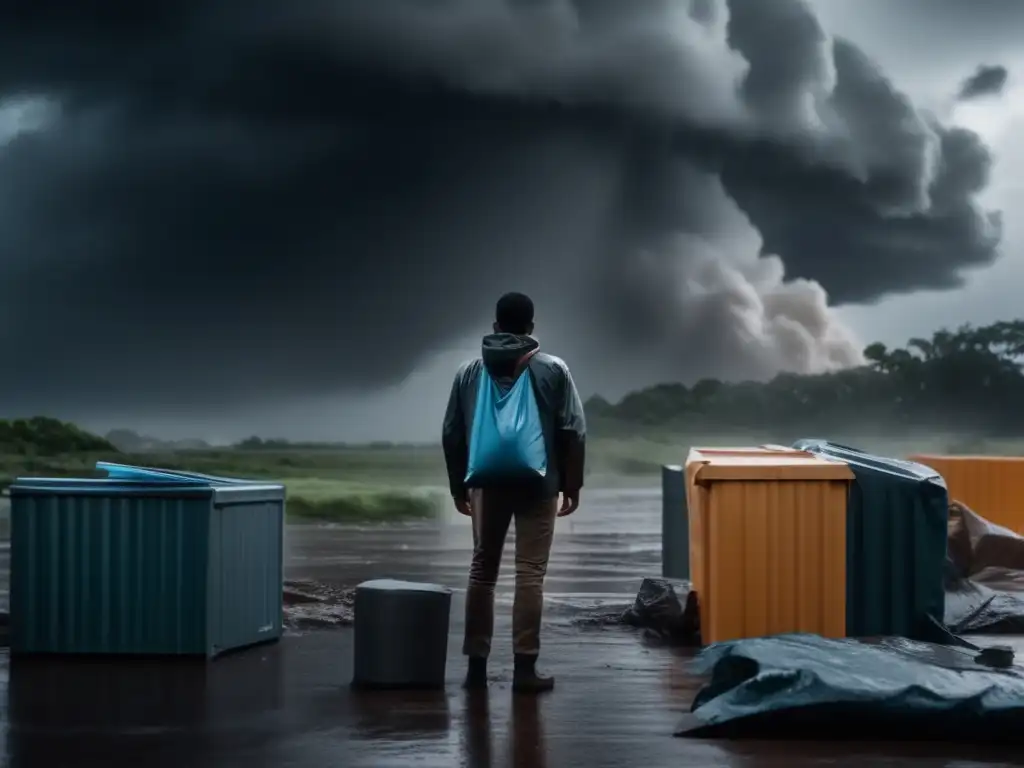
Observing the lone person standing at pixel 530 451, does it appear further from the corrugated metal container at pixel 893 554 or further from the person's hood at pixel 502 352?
the corrugated metal container at pixel 893 554

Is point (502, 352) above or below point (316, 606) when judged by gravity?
above

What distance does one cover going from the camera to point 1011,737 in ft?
19.3

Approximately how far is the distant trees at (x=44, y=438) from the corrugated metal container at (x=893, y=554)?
1620 inches

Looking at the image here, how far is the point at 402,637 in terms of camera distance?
24.0 ft

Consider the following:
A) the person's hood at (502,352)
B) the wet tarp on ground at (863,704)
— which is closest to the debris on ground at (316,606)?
the person's hood at (502,352)

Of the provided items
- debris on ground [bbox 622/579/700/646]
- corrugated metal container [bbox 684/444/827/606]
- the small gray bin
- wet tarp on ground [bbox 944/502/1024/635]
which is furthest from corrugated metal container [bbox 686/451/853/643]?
wet tarp on ground [bbox 944/502/1024/635]

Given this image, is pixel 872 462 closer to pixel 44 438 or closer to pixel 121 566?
pixel 121 566

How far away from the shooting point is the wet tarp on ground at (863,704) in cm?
591

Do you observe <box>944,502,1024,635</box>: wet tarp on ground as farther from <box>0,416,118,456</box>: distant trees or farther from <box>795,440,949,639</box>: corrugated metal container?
<box>0,416,118,456</box>: distant trees

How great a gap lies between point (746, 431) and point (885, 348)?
5528 millimetres

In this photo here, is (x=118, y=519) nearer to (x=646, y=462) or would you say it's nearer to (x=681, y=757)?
(x=681, y=757)

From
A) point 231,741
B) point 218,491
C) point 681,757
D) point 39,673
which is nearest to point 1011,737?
point 681,757

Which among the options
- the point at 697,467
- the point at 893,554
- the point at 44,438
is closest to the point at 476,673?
the point at 697,467

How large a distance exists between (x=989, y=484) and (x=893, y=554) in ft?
33.1
